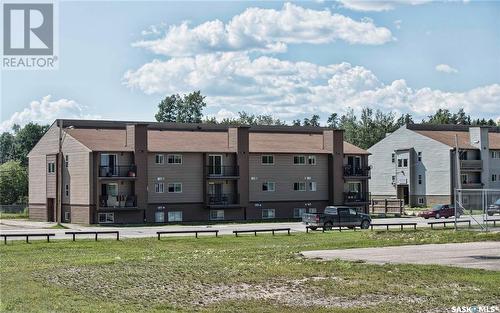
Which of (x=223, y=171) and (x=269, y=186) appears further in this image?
(x=269, y=186)

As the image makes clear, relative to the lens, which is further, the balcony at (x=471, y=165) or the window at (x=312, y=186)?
the balcony at (x=471, y=165)

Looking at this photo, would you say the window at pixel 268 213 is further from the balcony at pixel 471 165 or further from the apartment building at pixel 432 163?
the balcony at pixel 471 165

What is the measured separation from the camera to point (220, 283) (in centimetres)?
2347

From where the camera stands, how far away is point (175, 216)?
68.4 metres

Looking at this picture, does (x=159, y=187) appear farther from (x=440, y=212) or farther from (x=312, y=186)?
(x=440, y=212)

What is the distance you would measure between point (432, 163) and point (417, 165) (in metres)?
2.84

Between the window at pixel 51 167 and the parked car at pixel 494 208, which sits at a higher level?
the window at pixel 51 167

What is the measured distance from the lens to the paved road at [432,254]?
28750 mm

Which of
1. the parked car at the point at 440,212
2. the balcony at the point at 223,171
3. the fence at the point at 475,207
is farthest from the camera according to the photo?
the parked car at the point at 440,212

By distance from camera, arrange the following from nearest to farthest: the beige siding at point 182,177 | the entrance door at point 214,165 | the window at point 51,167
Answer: the beige siding at point 182,177, the entrance door at point 214,165, the window at point 51,167

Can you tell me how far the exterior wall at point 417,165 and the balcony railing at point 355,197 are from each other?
18092 mm

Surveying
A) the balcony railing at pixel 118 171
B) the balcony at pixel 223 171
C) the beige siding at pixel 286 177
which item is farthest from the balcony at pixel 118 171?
the beige siding at pixel 286 177

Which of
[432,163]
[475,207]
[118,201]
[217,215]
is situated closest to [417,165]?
[432,163]

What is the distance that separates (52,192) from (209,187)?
15.0 metres
